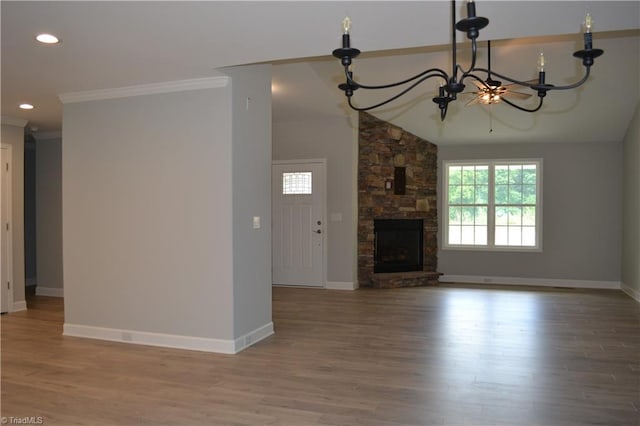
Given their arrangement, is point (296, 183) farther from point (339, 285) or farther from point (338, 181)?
point (339, 285)

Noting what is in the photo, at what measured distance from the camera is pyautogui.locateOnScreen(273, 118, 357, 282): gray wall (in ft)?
25.3

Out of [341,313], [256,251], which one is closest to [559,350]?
[341,313]

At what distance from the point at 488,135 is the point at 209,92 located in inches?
210

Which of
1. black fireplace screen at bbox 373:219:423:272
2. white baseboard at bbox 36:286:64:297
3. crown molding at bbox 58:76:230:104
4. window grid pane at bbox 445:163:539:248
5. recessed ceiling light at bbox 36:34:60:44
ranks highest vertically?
recessed ceiling light at bbox 36:34:60:44

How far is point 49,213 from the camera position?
24.8 feet

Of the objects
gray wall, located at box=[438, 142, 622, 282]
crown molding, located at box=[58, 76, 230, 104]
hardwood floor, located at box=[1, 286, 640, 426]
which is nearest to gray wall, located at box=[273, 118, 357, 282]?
hardwood floor, located at box=[1, 286, 640, 426]

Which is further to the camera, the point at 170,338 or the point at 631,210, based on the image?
the point at 631,210

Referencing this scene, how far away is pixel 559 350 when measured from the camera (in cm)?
435

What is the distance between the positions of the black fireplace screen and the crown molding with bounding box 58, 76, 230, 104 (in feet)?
14.4

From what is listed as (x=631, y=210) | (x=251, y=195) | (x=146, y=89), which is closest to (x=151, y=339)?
(x=251, y=195)

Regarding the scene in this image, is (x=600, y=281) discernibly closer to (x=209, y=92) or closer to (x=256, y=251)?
(x=256, y=251)

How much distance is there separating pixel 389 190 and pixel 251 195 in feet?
13.2

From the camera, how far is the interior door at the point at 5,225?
6180 mm

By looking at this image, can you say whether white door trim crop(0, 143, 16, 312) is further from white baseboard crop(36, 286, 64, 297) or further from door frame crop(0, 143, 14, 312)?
white baseboard crop(36, 286, 64, 297)
